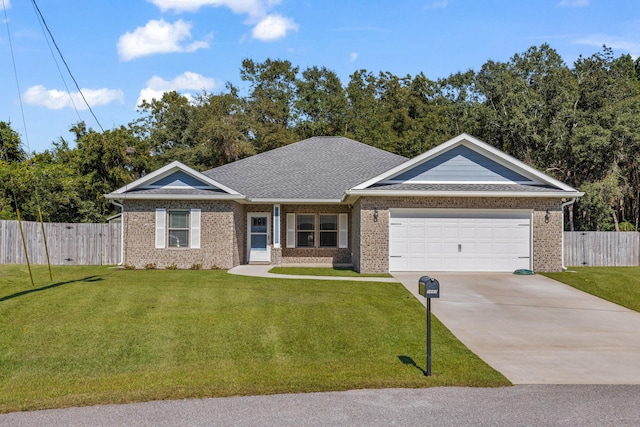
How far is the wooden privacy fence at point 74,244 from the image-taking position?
2406 cm

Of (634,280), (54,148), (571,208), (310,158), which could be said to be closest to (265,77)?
(54,148)

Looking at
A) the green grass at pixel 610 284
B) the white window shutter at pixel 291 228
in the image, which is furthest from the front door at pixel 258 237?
the green grass at pixel 610 284

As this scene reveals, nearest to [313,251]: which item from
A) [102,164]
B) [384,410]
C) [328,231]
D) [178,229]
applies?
[328,231]

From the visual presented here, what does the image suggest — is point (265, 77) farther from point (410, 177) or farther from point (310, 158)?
point (410, 177)

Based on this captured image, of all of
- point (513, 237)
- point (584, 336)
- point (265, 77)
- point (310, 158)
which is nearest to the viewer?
point (584, 336)

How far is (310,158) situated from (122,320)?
17.7 m

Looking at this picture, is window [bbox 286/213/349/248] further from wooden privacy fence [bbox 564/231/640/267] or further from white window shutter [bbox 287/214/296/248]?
wooden privacy fence [bbox 564/231/640/267]

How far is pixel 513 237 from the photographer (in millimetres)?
19594

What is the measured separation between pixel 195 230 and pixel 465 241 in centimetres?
994

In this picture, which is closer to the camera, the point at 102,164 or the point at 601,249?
the point at 601,249

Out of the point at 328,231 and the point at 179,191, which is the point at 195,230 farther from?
the point at 328,231

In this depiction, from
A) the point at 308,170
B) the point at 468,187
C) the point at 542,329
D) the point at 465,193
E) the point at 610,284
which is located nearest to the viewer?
the point at 542,329

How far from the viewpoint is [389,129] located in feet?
143

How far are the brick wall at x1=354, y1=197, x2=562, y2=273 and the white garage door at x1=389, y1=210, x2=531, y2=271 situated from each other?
0.28 meters
